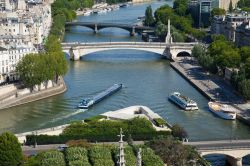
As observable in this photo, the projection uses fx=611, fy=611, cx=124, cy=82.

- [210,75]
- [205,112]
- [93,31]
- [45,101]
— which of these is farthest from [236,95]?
[93,31]

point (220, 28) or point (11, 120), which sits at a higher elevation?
point (220, 28)

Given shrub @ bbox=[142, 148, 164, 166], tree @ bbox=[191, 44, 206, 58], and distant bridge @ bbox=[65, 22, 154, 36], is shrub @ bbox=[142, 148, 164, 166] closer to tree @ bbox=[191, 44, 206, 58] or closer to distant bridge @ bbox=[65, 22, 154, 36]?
tree @ bbox=[191, 44, 206, 58]

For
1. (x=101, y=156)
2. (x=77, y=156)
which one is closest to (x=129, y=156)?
(x=101, y=156)

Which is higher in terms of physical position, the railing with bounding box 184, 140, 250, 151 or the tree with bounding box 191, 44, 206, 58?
the tree with bounding box 191, 44, 206, 58

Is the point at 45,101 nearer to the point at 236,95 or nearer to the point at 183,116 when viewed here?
the point at 183,116

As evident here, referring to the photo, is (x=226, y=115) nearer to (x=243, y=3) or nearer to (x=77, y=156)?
(x=77, y=156)

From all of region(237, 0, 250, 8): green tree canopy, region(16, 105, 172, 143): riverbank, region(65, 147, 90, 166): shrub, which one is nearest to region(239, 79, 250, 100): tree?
region(16, 105, 172, 143): riverbank

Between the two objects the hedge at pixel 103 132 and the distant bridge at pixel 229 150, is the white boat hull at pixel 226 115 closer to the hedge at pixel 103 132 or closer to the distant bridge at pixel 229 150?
the hedge at pixel 103 132
